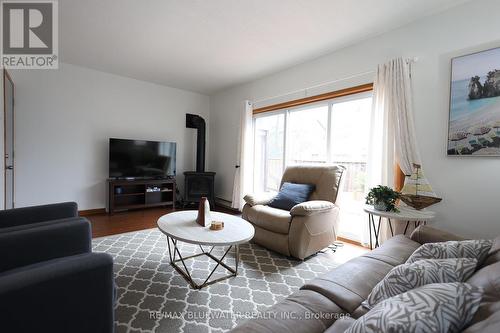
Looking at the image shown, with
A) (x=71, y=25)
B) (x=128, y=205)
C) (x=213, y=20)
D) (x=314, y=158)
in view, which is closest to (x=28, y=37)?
(x=71, y=25)

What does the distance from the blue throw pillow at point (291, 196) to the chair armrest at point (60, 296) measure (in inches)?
81.2

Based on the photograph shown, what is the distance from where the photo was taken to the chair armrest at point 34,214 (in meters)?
1.66

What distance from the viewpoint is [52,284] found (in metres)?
0.95

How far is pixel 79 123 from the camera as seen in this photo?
404cm

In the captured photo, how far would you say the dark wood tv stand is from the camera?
412cm

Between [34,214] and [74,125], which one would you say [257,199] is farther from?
[74,125]

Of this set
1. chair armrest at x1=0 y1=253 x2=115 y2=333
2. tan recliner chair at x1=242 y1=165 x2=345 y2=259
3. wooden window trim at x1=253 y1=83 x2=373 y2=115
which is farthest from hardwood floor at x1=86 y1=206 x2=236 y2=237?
wooden window trim at x1=253 y1=83 x2=373 y2=115

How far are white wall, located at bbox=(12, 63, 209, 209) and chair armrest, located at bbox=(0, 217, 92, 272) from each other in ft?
10.2

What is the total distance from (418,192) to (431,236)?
70 cm

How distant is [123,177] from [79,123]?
115cm

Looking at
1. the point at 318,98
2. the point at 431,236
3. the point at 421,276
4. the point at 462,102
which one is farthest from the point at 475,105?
the point at 421,276

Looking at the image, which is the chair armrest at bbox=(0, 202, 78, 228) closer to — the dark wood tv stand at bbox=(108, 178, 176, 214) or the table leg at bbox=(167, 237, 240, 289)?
the table leg at bbox=(167, 237, 240, 289)

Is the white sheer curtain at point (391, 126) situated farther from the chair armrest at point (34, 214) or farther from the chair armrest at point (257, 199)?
the chair armrest at point (34, 214)

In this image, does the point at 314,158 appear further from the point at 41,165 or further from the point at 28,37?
the point at 41,165
